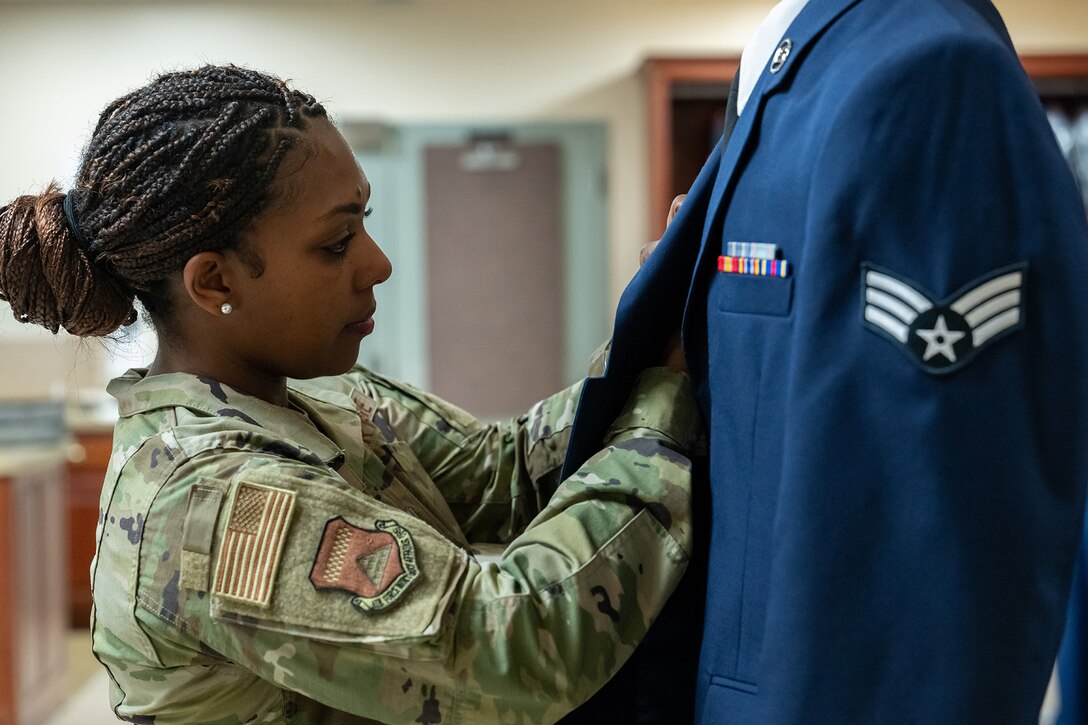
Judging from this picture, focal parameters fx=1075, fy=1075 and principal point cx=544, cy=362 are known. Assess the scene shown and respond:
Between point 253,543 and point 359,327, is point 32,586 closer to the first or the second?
point 359,327

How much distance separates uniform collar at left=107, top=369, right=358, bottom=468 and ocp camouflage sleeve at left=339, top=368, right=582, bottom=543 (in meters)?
0.23

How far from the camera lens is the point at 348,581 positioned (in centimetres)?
90

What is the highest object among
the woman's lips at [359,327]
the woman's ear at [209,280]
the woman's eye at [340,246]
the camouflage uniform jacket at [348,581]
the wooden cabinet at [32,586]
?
the woman's eye at [340,246]

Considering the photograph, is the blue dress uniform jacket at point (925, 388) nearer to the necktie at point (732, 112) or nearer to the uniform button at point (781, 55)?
the uniform button at point (781, 55)

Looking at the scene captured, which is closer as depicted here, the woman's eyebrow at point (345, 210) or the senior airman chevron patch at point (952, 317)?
the senior airman chevron patch at point (952, 317)

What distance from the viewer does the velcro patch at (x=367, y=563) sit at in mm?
894

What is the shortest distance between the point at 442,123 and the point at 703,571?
4390mm

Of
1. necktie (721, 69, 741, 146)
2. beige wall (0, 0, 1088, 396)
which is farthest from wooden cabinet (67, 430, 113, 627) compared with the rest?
necktie (721, 69, 741, 146)

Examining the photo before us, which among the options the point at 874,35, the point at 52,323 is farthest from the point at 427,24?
the point at 874,35

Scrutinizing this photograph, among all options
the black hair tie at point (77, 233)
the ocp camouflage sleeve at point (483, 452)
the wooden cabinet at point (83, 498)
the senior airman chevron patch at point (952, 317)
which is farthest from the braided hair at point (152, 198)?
the wooden cabinet at point (83, 498)

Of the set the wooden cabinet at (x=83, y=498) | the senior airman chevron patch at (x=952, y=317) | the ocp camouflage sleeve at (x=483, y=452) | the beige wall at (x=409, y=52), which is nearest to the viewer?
the senior airman chevron patch at (x=952, y=317)

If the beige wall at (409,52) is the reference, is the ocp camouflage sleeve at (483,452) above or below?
below

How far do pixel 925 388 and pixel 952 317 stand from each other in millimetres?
51

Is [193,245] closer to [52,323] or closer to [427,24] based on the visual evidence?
[52,323]
